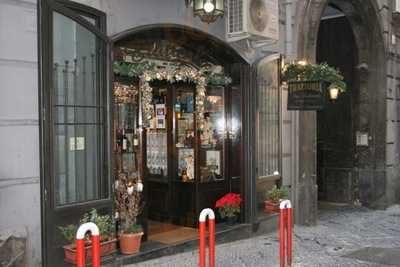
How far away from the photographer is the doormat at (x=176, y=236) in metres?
8.09

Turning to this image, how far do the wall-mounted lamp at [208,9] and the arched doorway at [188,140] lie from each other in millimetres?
946

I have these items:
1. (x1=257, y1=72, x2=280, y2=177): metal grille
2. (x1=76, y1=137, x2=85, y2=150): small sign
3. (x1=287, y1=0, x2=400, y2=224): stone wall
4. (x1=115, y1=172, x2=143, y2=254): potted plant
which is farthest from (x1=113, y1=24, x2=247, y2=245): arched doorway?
(x1=287, y1=0, x2=400, y2=224): stone wall

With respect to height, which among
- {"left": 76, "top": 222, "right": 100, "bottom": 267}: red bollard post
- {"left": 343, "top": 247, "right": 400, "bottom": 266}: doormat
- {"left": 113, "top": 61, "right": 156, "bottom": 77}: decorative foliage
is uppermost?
{"left": 113, "top": 61, "right": 156, "bottom": 77}: decorative foliage

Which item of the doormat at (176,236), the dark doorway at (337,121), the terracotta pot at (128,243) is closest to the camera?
the terracotta pot at (128,243)

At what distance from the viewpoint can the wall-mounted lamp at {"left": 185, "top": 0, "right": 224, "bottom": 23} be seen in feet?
24.0

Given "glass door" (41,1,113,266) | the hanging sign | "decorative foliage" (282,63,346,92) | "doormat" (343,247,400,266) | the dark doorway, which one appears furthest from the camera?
the dark doorway

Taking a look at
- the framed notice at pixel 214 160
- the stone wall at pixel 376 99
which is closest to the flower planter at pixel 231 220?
the framed notice at pixel 214 160

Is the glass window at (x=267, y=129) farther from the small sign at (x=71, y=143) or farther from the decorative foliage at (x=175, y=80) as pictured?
the small sign at (x=71, y=143)

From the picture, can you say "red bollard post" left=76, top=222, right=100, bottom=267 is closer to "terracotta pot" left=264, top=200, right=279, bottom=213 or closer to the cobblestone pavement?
the cobblestone pavement

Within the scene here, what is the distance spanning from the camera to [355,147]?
43.9ft

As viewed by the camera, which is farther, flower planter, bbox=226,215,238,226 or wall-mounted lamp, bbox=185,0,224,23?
flower planter, bbox=226,215,238,226

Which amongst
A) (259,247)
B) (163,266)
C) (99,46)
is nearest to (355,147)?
(259,247)

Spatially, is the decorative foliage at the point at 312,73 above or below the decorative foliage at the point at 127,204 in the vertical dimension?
above

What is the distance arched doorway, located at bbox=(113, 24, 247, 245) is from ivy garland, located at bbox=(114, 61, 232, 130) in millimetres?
78
